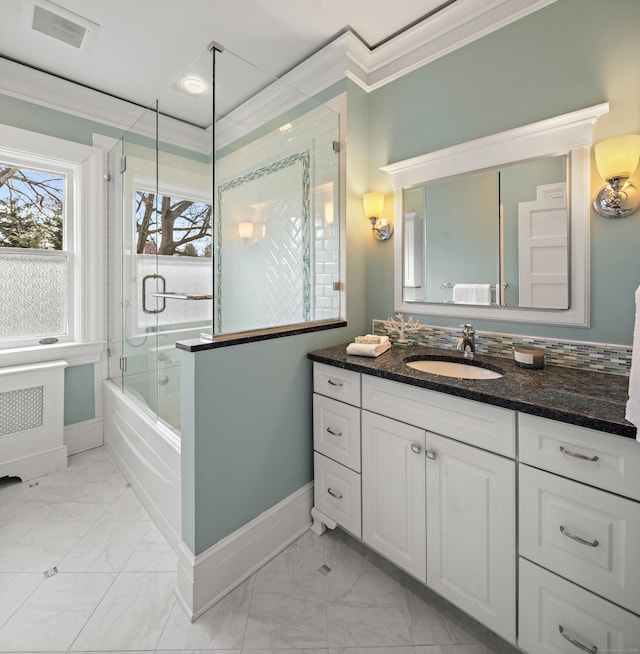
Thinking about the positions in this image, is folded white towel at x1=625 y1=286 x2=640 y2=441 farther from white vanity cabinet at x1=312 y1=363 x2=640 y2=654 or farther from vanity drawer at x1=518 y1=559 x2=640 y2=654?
vanity drawer at x1=518 y1=559 x2=640 y2=654

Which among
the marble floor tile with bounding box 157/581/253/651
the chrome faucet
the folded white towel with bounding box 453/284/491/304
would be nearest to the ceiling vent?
the folded white towel with bounding box 453/284/491/304

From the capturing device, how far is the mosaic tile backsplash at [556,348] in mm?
1382

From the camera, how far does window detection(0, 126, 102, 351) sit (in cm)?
231

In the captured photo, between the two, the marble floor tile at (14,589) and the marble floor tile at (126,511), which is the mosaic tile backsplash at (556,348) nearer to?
the marble floor tile at (126,511)

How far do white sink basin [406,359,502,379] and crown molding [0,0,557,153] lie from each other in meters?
1.45

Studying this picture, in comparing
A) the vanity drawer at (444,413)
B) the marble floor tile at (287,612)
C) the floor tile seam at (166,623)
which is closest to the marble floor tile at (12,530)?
the floor tile seam at (166,623)

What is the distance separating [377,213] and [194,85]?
3.76 feet

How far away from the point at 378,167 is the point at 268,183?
26.8 inches

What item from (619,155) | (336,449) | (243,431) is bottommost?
(336,449)

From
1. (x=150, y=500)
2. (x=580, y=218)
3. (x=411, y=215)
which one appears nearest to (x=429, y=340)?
(x=411, y=215)

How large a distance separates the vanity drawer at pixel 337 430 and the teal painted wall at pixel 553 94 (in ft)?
2.46

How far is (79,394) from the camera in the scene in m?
2.64

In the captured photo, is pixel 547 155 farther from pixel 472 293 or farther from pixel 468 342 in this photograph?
pixel 468 342

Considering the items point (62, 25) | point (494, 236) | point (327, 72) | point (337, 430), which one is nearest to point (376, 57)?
point (327, 72)
